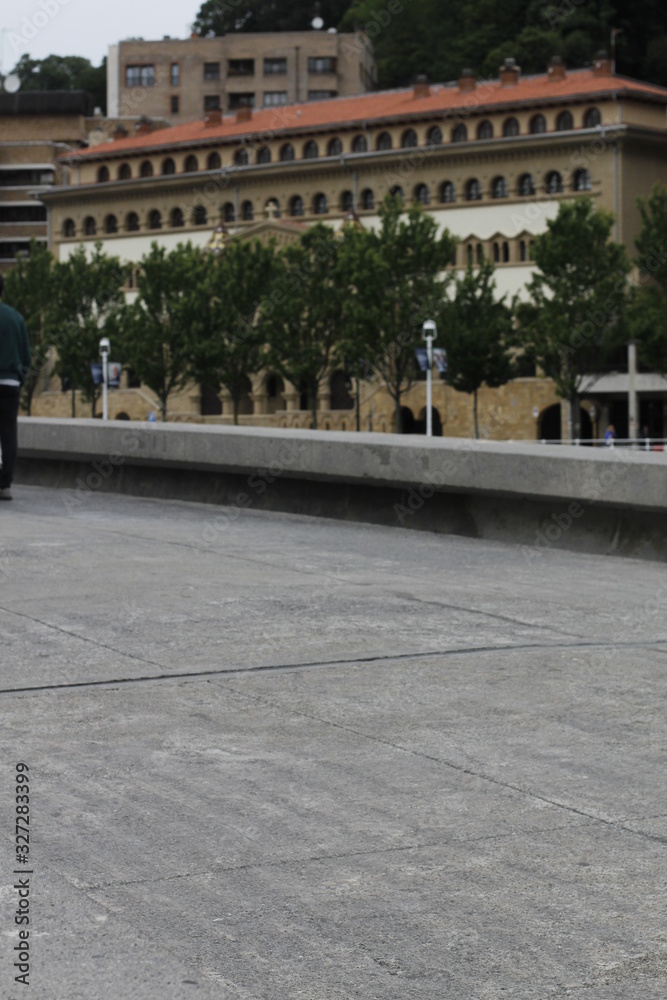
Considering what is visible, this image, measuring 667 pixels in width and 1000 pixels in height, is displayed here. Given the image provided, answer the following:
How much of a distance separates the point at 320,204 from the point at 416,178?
7257mm

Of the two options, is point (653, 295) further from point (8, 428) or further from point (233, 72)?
point (233, 72)

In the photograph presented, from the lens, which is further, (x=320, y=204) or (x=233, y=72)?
(x=233, y=72)

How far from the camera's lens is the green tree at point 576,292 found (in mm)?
65125

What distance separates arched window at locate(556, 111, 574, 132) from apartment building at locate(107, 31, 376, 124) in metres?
51.8

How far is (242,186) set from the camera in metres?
97.9

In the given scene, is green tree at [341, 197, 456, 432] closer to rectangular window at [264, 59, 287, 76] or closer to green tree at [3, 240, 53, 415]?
green tree at [3, 240, 53, 415]

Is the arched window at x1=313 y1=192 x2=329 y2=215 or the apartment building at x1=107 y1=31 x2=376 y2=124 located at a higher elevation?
the apartment building at x1=107 y1=31 x2=376 y2=124

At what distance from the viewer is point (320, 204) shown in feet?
311

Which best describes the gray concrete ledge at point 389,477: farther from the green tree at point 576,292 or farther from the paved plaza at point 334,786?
the green tree at point 576,292

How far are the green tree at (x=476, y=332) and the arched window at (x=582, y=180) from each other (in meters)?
13.8

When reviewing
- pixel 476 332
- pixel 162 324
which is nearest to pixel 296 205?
pixel 162 324

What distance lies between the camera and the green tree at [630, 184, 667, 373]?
63750 mm

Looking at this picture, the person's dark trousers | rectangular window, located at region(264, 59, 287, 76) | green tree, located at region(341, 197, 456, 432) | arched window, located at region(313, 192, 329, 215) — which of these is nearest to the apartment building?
rectangular window, located at region(264, 59, 287, 76)

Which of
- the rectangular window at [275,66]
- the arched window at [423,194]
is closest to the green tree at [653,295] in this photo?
the arched window at [423,194]
